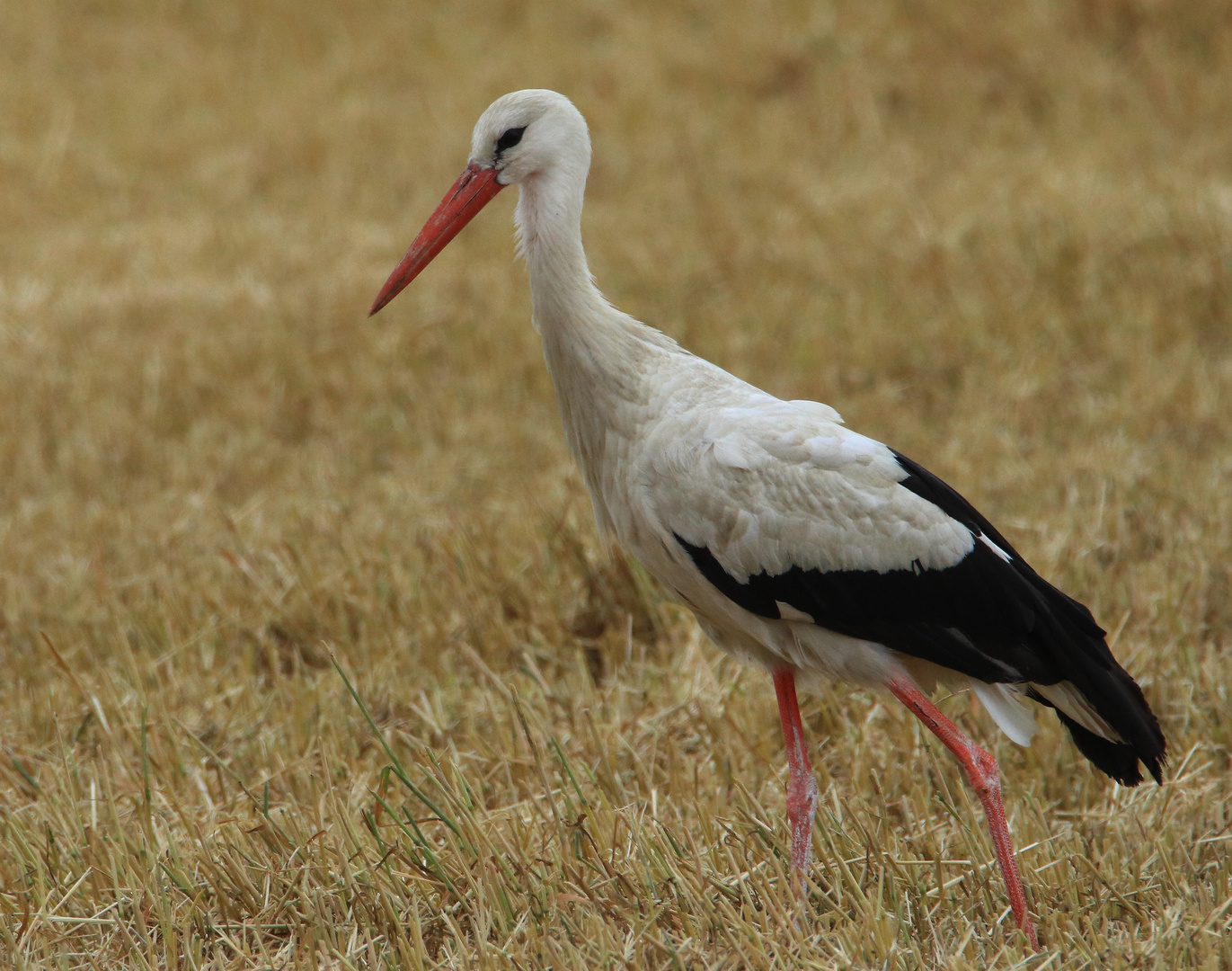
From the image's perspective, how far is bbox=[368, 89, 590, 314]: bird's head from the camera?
2883mm

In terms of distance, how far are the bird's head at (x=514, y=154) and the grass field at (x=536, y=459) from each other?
3.18 feet

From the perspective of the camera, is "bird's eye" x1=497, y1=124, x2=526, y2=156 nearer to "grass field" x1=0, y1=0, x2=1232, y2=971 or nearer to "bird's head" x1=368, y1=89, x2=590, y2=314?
"bird's head" x1=368, y1=89, x2=590, y2=314

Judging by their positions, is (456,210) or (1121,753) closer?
(1121,753)

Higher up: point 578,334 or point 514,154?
point 514,154

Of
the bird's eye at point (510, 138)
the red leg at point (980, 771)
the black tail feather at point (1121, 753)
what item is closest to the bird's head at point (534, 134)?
the bird's eye at point (510, 138)

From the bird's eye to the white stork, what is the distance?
0.05 meters

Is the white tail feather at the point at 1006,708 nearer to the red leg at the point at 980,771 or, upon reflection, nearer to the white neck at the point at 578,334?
the red leg at the point at 980,771

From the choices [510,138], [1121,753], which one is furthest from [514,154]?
[1121,753]

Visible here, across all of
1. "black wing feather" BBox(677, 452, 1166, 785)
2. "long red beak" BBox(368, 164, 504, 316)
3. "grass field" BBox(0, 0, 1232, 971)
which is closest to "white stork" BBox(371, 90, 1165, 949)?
"black wing feather" BBox(677, 452, 1166, 785)

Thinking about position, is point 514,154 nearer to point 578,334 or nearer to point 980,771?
point 578,334

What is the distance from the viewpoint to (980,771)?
2.61 metres

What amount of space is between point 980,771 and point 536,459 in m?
3.02

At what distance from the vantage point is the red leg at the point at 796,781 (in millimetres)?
2691

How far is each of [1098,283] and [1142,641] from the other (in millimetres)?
3098
